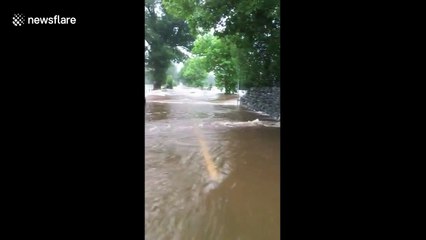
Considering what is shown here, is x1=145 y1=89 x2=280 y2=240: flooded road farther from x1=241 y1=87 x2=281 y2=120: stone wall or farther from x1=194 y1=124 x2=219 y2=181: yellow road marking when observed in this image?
x1=241 y1=87 x2=281 y2=120: stone wall

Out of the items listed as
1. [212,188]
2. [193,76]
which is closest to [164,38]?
[193,76]

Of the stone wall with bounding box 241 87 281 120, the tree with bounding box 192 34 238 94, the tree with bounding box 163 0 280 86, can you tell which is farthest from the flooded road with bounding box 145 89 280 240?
the tree with bounding box 192 34 238 94

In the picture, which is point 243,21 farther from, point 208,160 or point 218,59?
point 218,59

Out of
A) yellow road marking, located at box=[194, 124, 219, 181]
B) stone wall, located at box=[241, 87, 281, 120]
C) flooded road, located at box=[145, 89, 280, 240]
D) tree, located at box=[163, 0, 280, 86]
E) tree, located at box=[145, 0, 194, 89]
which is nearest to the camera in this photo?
flooded road, located at box=[145, 89, 280, 240]

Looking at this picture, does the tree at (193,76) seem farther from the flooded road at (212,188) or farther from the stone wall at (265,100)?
the flooded road at (212,188)

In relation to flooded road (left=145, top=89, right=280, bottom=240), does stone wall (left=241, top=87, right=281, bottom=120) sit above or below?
above

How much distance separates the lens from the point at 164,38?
25797 millimetres

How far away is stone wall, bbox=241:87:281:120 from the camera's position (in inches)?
525

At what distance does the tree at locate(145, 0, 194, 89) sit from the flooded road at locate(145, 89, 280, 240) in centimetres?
1770

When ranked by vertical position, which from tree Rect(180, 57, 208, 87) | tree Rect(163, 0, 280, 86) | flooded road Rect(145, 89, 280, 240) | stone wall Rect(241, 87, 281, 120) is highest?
tree Rect(180, 57, 208, 87)

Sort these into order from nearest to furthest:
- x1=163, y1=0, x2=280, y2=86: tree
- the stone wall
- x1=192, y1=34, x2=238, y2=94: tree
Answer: x1=163, y1=0, x2=280, y2=86: tree → the stone wall → x1=192, y1=34, x2=238, y2=94: tree
